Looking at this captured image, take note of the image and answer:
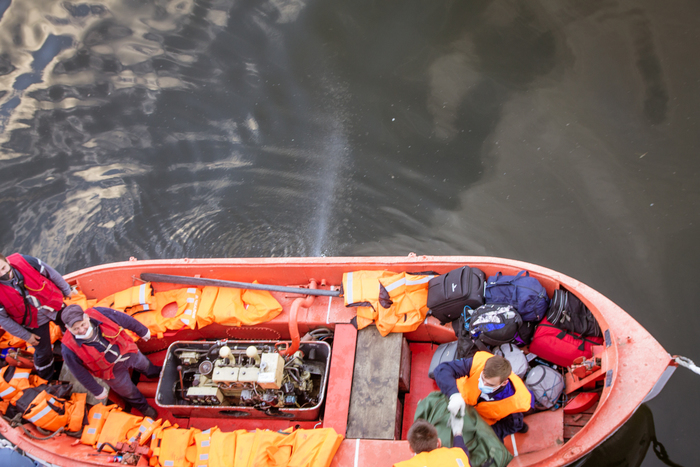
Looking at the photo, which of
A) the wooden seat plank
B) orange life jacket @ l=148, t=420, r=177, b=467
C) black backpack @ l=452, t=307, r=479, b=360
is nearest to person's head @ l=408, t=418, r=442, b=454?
the wooden seat plank

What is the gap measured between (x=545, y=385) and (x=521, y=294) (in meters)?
0.69

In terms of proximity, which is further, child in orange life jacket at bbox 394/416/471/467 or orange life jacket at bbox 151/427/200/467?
orange life jacket at bbox 151/427/200/467

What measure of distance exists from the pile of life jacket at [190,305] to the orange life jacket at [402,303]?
39.6 inches

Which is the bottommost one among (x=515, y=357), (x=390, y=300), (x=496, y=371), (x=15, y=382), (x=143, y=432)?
(x=15, y=382)

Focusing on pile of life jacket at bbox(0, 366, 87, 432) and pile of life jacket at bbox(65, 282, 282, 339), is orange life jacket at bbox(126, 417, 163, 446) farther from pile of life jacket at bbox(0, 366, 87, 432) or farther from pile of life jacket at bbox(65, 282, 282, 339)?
pile of life jacket at bbox(65, 282, 282, 339)

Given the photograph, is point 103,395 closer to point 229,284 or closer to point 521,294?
point 229,284

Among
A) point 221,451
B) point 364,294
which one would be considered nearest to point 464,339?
point 364,294

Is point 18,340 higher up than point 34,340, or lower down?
lower down

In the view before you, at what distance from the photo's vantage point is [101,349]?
364 centimetres

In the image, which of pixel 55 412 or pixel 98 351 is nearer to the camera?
pixel 98 351

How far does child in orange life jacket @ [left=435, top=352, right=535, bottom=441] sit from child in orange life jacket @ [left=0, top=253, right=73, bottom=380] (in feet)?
10.3

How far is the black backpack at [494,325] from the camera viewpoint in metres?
A: 3.69

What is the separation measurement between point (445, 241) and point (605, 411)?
293 cm

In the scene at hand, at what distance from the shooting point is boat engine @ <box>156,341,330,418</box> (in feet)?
12.6
